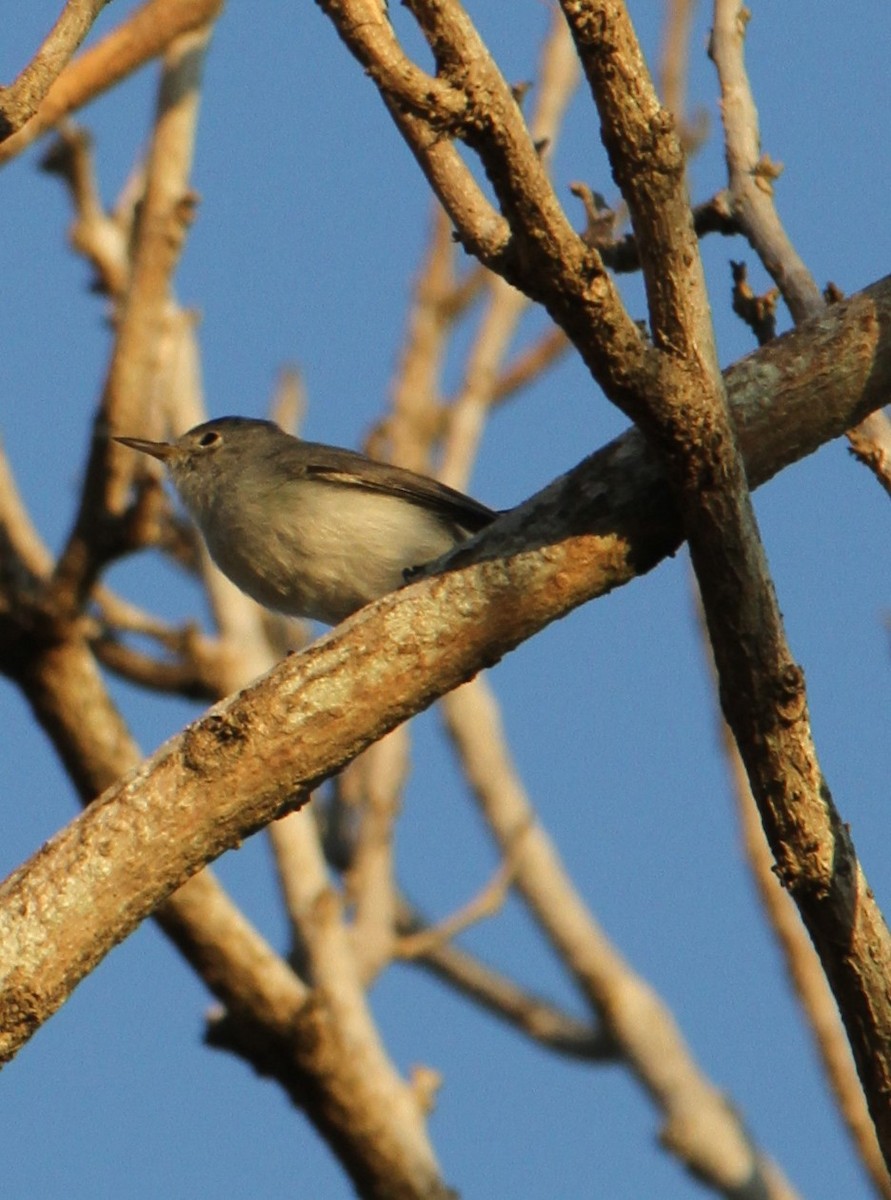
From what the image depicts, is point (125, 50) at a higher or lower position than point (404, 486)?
higher

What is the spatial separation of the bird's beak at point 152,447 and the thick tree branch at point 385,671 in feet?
12.1

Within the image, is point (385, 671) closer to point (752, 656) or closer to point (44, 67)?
point (752, 656)

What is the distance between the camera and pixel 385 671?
13.4 ft

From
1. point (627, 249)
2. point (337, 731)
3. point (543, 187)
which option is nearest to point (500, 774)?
point (627, 249)

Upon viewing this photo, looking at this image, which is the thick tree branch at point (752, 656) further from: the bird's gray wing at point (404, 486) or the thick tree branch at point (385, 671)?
the bird's gray wing at point (404, 486)

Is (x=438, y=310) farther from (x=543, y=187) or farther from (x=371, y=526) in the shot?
(x=543, y=187)

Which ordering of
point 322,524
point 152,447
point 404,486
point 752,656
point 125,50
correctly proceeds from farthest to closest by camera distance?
point 152,447 < point 125,50 < point 404,486 < point 322,524 < point 752,656

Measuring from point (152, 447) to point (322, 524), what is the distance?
1.31 metres

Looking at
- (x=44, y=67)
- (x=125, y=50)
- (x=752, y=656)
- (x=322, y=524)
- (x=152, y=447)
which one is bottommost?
(x=752, y=656)

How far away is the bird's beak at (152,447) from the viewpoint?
761 centimetres

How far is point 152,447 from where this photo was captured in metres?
7.80

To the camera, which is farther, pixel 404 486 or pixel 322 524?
pixel 404 486

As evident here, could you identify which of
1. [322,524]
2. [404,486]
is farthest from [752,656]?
[404,486]

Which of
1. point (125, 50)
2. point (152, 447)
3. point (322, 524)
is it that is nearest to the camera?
point (322, 524)
